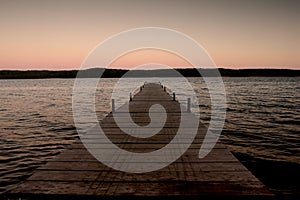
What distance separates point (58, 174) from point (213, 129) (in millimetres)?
15050

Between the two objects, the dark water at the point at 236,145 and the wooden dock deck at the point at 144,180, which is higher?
the wooden dock deck at the point at 144,180

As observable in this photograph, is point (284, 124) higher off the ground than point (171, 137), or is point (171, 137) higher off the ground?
point (171, 137)

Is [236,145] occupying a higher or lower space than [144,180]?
lower

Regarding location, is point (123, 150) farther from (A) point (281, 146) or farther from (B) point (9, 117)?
(B) point (9, 117)

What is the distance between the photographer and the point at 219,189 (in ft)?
16.2

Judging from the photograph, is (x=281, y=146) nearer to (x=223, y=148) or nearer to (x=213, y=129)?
(x=213, y=129)

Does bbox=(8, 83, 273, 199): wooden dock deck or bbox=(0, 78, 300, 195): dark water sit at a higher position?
bbox=(8, 83, 273, 199): wooden dock deck

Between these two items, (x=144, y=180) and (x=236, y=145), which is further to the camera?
(x=236, y=145)

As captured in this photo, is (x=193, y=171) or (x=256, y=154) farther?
(x=256, y=154)

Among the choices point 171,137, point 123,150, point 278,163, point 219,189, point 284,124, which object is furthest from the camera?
point 284,124

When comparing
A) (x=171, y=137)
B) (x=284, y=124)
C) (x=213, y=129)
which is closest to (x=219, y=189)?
(x=171, y=137)

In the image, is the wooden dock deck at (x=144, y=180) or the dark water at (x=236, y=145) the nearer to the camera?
the wooden dock deck at (x=144, y=180)

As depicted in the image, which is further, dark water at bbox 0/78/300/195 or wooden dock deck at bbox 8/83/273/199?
dark water at bbox 0/78/300/195

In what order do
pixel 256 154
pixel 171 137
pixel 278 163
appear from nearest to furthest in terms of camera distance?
pixel 171 137, pixel 278 163, pixel 256 154
